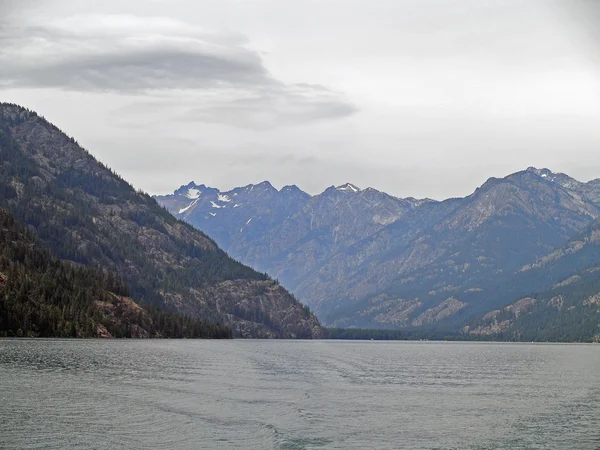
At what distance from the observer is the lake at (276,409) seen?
7106 cm

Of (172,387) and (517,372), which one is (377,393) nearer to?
(172,387)

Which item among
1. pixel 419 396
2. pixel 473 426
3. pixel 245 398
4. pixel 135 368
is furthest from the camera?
pixel 135 368

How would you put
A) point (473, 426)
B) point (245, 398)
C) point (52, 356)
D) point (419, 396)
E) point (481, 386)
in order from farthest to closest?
1. point (52, 356)
2. point (481, 386)
3. point (419, 396)
4. point (245, 398)
5. point (473, 426)

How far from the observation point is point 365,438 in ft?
240

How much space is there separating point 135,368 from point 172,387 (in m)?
31.0

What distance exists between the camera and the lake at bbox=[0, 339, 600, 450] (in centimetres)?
7106

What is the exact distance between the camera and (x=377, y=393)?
111m

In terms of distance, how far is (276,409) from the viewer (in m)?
91.1

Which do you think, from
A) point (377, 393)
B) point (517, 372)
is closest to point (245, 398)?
point (377, 393)

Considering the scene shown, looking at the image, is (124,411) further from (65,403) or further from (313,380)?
(313,380)

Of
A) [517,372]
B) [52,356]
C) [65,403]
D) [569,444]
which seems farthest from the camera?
[517,372]

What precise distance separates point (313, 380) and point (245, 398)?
30.9m

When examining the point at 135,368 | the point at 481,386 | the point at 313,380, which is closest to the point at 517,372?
the point at 481,386

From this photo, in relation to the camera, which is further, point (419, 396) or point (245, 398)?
point (419, 396)
